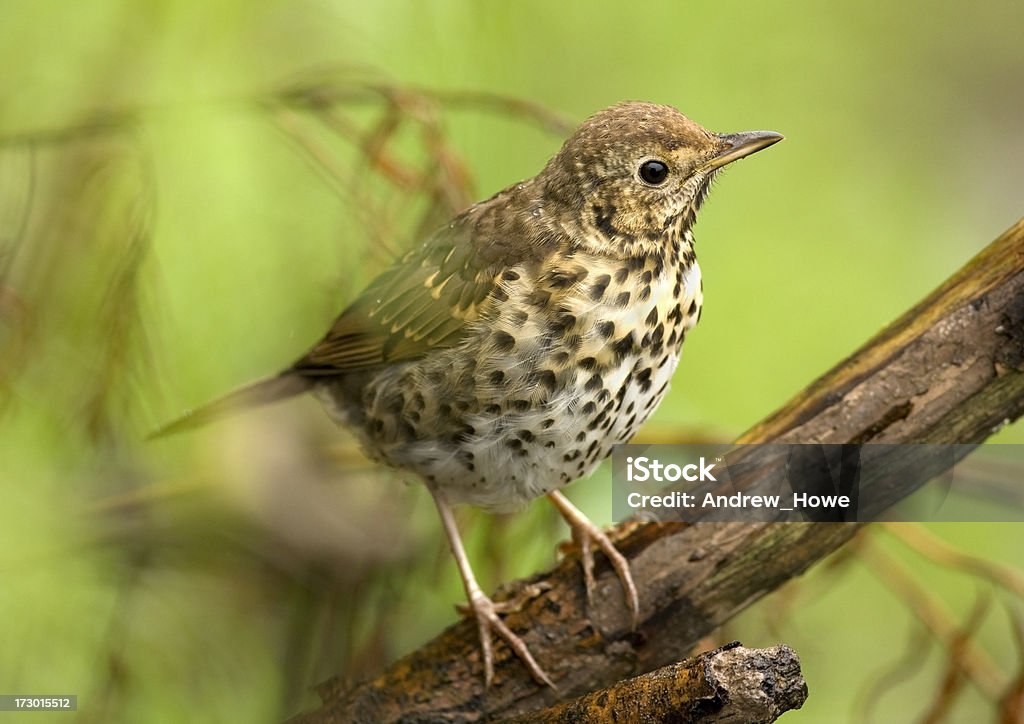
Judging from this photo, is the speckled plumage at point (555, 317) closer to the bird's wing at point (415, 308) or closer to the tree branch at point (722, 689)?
the bird's wing at point (415, 308)

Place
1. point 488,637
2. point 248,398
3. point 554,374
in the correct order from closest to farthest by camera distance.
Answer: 1. point 554,374
2. point 488,637
3. point 248,398

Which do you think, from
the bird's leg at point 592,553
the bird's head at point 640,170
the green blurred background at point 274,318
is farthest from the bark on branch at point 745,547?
the bird's head at point 640,170

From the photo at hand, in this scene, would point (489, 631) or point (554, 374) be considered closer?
point (554, 374)

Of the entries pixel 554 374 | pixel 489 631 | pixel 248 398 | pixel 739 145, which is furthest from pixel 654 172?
pixel 248 398

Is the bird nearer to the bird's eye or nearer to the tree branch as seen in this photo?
the bird's eye

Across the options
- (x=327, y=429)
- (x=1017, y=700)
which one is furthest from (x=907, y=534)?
(x=327, y=429)

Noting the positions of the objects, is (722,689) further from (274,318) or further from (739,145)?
(274,318)
